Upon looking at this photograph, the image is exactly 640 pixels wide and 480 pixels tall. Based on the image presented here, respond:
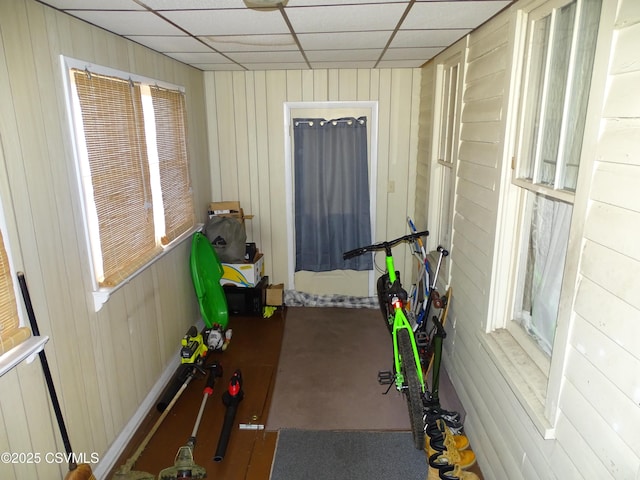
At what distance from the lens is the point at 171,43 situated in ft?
8.90

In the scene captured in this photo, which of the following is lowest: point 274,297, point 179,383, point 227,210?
point 179,383

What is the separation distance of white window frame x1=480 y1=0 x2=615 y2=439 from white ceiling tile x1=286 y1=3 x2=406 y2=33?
24.0 inches

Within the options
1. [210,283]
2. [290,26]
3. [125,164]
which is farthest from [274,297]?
[290,26]

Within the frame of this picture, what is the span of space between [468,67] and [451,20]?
0.49 metres

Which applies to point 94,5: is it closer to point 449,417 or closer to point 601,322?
point 601,322

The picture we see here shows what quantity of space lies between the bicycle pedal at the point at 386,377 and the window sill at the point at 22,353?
1.95 m

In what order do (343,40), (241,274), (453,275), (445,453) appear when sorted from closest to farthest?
1. (445,453)
2. (343,40)
3. (453,275)
4. (241,274)

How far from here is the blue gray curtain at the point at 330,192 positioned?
4152 mm

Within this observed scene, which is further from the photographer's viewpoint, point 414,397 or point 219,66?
point 219,66

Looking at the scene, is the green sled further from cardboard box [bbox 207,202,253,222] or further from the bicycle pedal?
the bicycle pedal

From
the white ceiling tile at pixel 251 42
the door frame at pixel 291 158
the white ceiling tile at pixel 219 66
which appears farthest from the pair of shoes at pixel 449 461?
the white ceiling tile at pixel 219 66

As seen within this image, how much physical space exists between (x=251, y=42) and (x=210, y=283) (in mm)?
2042

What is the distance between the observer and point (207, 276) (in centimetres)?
378

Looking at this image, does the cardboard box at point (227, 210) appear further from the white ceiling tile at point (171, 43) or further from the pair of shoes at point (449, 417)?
the pair of shoes at point (449, 417)
